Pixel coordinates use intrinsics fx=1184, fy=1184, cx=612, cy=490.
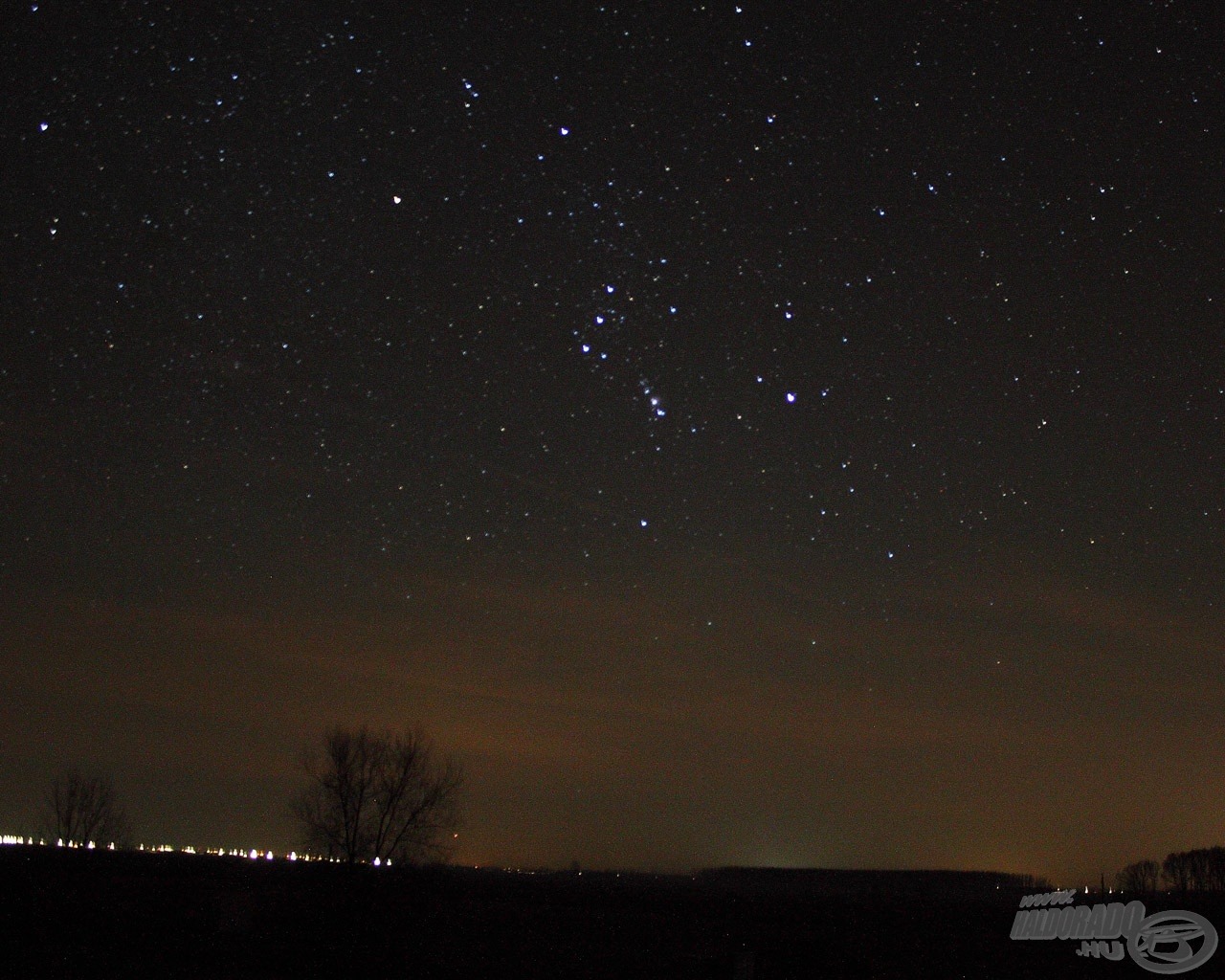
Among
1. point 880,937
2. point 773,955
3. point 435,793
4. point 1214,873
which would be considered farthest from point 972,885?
point 773,955

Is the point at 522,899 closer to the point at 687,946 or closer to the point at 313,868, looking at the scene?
the point at 313,868

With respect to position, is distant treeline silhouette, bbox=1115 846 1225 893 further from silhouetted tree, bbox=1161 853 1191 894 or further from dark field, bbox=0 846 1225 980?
dark field, bbox=0 846 1225 980

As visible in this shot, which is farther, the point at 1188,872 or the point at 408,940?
the point at 1188,872

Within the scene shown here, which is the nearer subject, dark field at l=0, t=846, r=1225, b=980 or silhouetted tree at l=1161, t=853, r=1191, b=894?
dark field at l=0, t=846, r=1225, b=980

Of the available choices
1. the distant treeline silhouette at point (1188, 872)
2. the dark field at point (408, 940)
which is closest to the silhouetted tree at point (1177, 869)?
the distant treeline silhouette at point (1188, 872)

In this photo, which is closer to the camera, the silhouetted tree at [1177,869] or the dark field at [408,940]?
the dark field at [408,940]

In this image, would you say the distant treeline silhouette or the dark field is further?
the distant treeline silhouette

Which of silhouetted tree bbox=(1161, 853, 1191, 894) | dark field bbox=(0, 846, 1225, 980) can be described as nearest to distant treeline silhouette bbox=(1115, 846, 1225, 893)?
silhouetted tree bbox=(1161, 853, 1191, 894)

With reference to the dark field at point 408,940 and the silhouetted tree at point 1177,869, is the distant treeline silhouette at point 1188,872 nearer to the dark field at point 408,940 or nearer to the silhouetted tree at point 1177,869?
the silhouetted tree at point 1177,869

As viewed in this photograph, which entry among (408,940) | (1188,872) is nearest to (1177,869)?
(1188,872)

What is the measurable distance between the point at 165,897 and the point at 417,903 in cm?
712

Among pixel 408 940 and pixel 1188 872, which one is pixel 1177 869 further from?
pixel 408 940

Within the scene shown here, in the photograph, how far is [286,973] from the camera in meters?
21.1

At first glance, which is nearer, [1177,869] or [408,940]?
[408,940]
